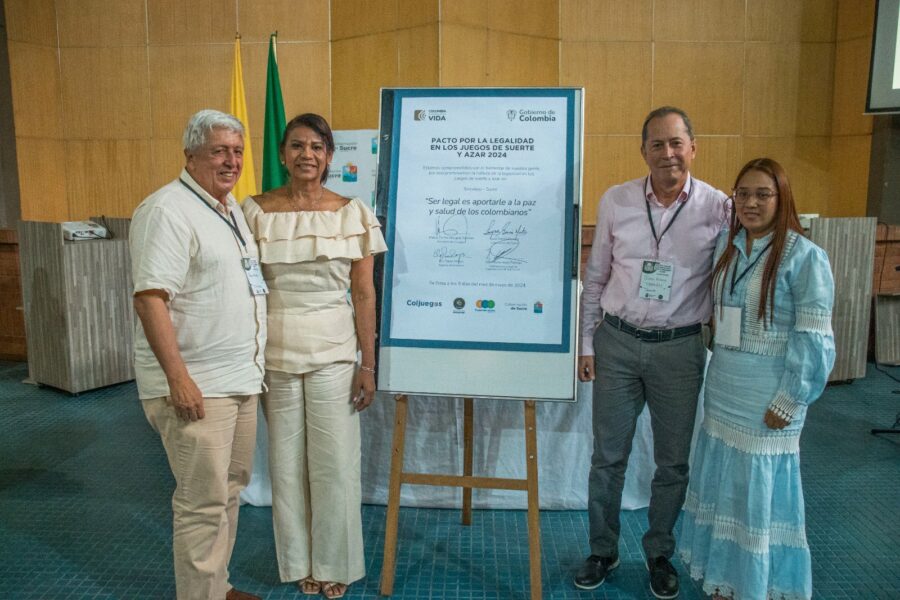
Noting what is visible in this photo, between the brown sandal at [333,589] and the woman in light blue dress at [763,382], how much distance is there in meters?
1.24

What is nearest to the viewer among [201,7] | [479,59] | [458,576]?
[458,576]

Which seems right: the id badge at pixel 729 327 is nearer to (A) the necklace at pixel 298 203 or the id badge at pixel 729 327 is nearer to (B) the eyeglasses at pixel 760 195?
(B) the eyeglasses at pixel 760 195

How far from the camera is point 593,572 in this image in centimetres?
245

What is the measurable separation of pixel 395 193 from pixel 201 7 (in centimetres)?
515

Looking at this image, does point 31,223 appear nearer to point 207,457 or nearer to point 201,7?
point 201,7

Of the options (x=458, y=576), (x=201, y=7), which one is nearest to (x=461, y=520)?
(x=458, y=576)

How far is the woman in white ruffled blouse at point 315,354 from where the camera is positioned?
7.06ft

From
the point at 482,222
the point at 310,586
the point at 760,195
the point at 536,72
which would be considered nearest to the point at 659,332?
the point at 760,195

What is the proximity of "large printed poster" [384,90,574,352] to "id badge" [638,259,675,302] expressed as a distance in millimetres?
253

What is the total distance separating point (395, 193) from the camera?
238 centimetres

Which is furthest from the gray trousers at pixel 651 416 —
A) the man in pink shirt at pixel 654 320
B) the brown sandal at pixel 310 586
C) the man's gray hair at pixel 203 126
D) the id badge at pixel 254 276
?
the man's gray hair at pixel 203 126

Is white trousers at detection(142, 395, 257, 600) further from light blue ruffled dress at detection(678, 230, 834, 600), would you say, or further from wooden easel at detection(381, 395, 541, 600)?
light blue ruffled dress at detection(678, 230, 834, 600)

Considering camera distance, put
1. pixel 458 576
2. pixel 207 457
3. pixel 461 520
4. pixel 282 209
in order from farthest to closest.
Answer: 1. pixel 461 520
2. pixel 458 576
3. pixel 282 209
4. pixel 207 457

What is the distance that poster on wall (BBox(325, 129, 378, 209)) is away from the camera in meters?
5.02
